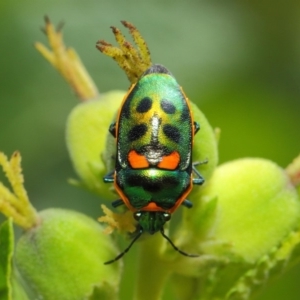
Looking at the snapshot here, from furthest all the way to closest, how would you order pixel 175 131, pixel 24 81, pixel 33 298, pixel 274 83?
1. pixel 274 83
2. pixel 24 81
3. pixel 33 298
4. pixel 175 131

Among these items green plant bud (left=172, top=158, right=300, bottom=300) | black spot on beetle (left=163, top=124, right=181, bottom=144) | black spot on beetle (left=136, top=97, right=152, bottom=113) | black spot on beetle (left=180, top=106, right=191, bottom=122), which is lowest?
green plant bud (left=172, top=158, right=300, bottom=300)

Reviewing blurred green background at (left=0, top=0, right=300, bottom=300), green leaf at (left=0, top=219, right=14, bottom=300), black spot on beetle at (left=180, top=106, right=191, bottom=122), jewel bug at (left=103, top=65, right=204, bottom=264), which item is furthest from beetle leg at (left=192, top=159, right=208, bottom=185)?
blurred green background at (left=0, top=0, right=300, bottom=300)

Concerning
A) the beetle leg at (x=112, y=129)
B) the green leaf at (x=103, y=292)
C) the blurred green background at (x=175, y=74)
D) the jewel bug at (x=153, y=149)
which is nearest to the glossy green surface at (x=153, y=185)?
the jewel bug at (x=153, y=149)

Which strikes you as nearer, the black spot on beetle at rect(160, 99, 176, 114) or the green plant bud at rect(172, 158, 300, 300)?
the black spot on beetle at rect(160, 99, 176, 114)

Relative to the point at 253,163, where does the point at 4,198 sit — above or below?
above

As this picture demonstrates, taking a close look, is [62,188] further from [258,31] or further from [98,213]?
[258,31]

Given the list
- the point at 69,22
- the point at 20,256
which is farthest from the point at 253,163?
the point at 69,22

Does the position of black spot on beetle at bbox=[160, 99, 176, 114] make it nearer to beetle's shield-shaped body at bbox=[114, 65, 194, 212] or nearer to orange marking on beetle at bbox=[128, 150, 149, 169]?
beetle's shield-shaped body at bbox=[114, 65, 194, 212]

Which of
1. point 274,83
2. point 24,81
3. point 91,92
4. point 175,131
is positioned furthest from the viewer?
point 274,83
